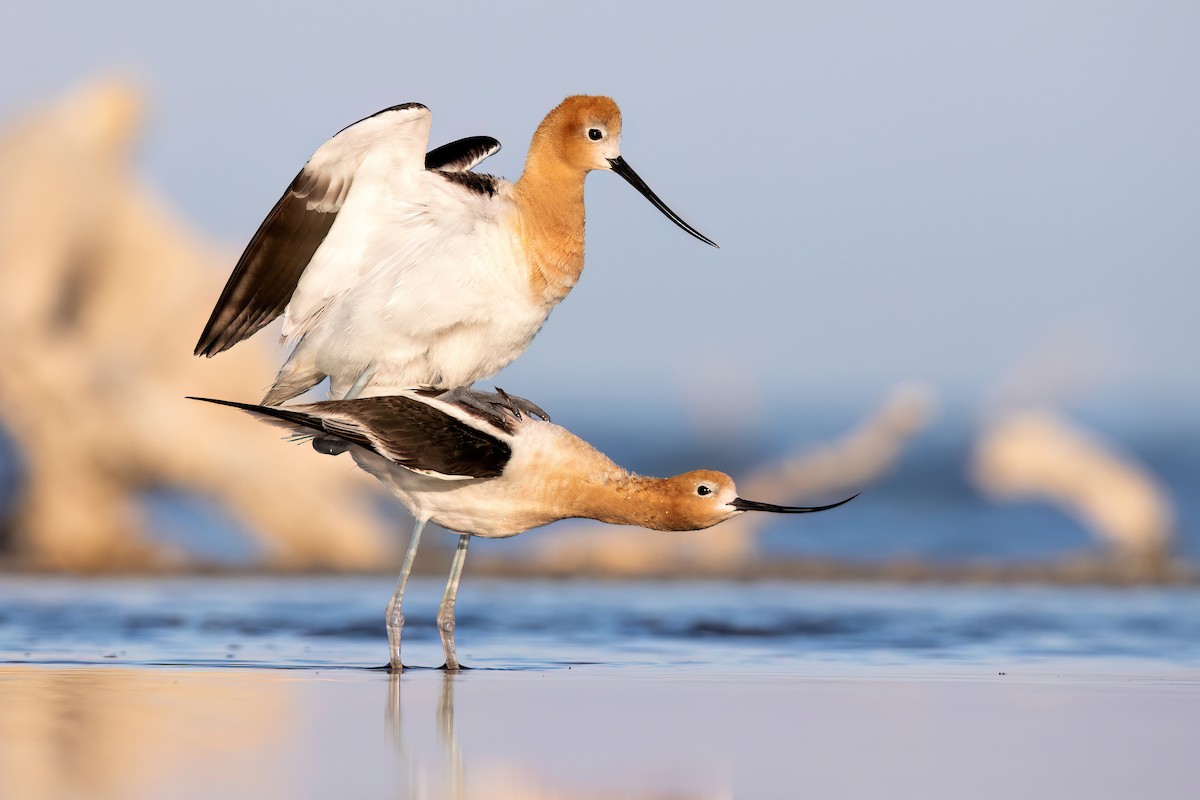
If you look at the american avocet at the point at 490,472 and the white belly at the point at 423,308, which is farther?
the white belly at the point at 423,308

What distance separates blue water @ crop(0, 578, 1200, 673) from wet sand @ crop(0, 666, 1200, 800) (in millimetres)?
1105

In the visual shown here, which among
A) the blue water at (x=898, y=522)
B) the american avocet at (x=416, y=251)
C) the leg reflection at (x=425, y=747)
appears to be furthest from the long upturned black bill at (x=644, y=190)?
the blue water at (x=898, y=522)

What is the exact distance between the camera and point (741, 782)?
6477 mm

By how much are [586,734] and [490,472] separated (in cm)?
235

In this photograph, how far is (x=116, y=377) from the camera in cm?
1852

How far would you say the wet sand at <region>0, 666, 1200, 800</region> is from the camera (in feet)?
21.0

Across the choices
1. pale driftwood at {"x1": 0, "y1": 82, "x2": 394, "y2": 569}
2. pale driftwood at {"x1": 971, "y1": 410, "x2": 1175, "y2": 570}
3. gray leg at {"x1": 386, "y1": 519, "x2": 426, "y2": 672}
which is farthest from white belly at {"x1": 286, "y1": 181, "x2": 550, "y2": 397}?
pale driftwood at {"x1": 971, "y1": 410, "x2": 1175, "y2": 570}

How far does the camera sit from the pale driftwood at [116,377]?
18.4 meters

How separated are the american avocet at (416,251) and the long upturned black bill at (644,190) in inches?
1.3

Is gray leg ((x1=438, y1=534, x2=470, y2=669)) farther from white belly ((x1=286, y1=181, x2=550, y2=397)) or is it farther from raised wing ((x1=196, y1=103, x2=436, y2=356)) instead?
raised wing ((x1=196, y1=103, x2=436, y2=356))

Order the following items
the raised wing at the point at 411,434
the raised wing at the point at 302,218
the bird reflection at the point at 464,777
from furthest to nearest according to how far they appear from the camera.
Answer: the raised wing at the point at 302,218 → the raised wing at the point at 411,434 → the bird reflection at the point at 464,777

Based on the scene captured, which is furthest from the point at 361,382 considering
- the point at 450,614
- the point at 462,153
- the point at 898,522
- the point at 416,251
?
the point at 898,522

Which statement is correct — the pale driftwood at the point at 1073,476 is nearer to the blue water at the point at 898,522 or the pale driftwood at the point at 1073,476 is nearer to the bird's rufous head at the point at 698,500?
the blue water at the point at 898,522

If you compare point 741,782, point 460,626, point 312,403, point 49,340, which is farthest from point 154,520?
point 741,782
